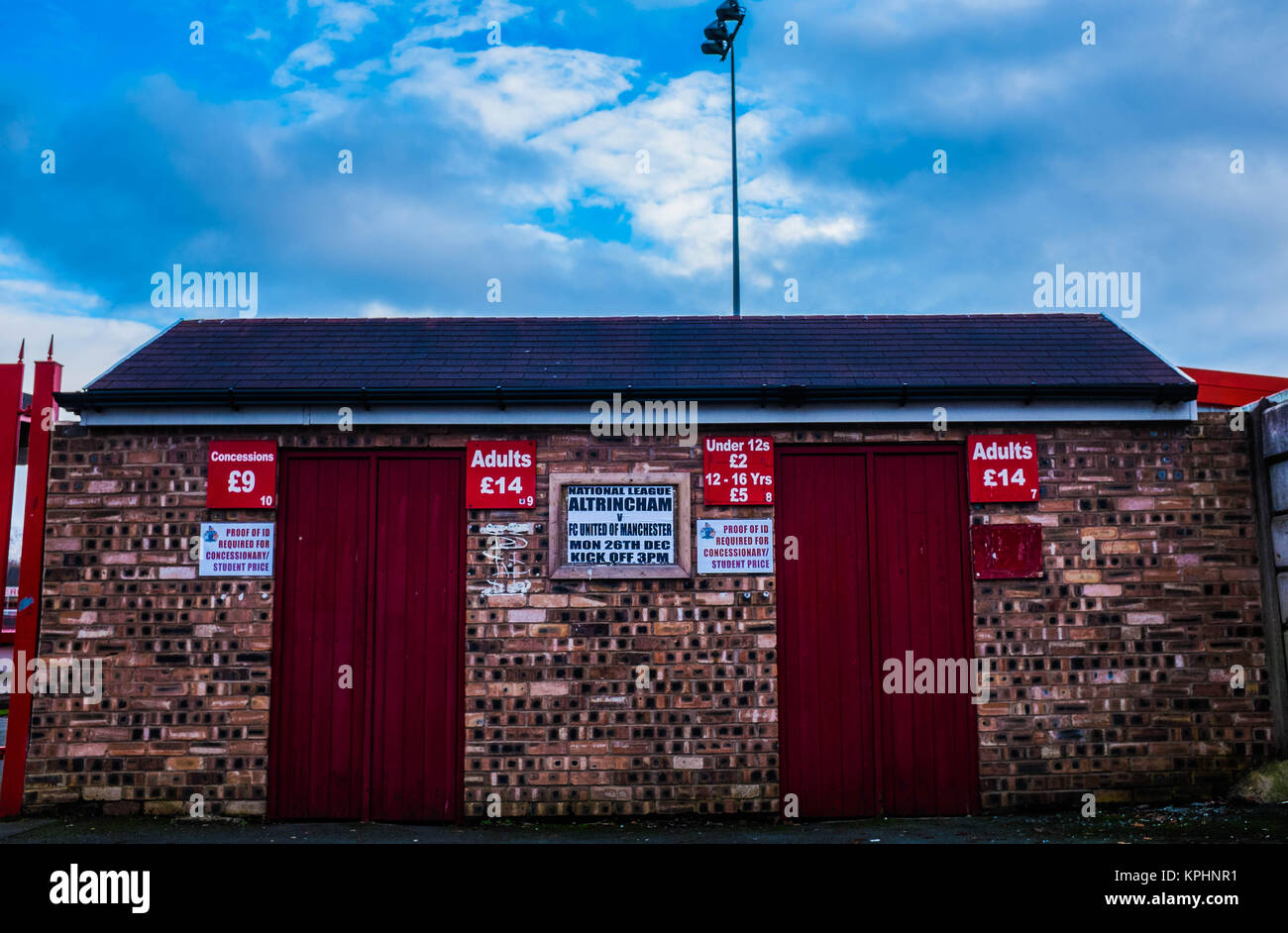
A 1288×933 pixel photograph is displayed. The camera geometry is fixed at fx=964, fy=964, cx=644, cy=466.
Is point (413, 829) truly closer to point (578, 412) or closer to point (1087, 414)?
point (578, 412)

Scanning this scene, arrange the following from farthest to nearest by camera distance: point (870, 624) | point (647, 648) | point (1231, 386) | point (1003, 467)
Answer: point (1231, 386) < point (1003, 467) < point (870, 624) < point (647, 648)

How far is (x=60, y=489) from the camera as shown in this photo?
7887 mm

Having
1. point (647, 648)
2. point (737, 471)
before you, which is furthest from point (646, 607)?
point (737, 471)

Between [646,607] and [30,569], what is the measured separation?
4988 millimetres

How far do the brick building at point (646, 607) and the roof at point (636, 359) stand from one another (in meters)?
0.07

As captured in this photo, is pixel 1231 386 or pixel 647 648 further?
pixel 1231 386

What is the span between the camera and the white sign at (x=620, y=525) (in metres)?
7.82

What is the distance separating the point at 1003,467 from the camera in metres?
7.93

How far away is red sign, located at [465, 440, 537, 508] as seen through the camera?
7.88m

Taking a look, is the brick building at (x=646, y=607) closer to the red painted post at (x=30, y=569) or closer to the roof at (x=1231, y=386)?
the red painted post at (x=30, y=569)

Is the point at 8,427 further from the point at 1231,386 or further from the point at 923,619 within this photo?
the point at 1231,386

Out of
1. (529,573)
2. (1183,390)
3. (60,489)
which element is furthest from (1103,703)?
(60,489)

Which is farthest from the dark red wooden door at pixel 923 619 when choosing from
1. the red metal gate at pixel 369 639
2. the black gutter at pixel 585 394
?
the red metal gate at pixel 369 639

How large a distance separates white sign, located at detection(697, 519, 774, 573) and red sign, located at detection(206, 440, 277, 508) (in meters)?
3.55
